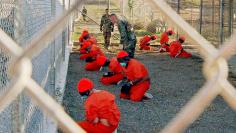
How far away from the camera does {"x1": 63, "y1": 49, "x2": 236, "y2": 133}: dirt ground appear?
256 inches

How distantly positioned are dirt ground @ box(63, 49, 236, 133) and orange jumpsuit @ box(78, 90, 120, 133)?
0.98 m

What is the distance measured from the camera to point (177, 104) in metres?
7.88

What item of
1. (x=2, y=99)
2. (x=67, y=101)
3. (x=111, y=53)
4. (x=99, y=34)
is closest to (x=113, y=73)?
(x=67, y=101)

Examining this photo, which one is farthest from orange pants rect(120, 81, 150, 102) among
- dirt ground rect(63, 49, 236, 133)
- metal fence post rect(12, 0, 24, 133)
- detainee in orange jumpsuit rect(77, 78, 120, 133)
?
metal fence post rect(12, 0, 24, 133)

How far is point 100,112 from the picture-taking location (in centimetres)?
518

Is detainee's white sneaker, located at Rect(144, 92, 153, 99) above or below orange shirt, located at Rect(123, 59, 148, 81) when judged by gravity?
below

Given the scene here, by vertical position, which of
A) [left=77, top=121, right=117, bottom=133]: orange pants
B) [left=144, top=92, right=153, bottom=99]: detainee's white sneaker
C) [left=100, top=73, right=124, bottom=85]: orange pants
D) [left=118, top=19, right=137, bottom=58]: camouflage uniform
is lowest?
[left=144, top=92, right=153, bottom=99]: detainee's white sneaker

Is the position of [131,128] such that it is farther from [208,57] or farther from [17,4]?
[208,57]

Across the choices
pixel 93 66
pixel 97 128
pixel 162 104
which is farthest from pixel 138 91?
pixel 93 66

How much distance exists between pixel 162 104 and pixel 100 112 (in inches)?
112

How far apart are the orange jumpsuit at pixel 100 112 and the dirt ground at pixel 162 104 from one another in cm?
98

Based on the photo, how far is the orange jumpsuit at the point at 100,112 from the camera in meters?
5.10

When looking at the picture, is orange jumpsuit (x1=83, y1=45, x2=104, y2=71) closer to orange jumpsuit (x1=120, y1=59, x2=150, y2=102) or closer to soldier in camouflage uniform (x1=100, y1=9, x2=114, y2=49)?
orange jumpsuit (x1=120, y1=59, x2=150, y2=102)

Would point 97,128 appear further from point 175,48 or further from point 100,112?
point 175,48
